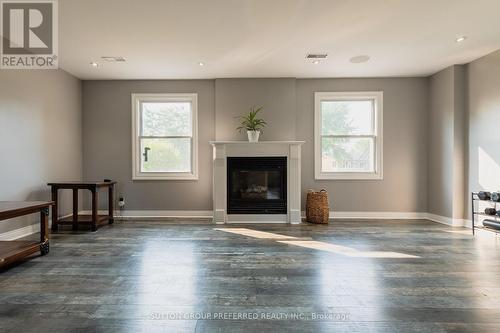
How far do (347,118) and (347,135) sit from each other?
0.31 m

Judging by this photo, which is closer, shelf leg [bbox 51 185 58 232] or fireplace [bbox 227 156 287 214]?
shelf leg [bbox 51 185 58 232]

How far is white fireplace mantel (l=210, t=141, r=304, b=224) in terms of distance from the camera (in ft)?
14.9

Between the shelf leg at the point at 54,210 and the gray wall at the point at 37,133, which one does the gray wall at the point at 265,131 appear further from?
the shelf leg at the point at 54,210

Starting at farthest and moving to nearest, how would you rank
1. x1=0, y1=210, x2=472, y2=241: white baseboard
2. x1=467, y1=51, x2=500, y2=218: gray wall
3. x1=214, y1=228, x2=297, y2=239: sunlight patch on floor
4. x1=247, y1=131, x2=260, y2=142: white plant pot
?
x1=0, y1=210, x2=472, y2=241: white baseboard, x1=247, y1=131, x2=260, y2=142: white plant pot, x1=467, y1=51, x2=500, y2=218: gray wall, x1=214, y1=228, x2=297, y2=239: sunlight patch on floor

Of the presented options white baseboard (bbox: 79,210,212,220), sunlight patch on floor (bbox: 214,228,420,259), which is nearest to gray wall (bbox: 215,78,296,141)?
white baseboard (bbox: 79,210,212,220)

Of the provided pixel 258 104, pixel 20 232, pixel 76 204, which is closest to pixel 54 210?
pixel 76 204

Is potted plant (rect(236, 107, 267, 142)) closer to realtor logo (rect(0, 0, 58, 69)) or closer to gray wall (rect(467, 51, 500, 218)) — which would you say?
realtor logo (rect(0, 0, 58, 69))

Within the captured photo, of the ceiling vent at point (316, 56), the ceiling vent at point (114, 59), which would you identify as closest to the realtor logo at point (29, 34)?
the ceiling vent at point (114, 59)

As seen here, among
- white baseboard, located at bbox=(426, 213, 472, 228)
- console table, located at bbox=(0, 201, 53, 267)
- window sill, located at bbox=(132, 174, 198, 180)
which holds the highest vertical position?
window sill, located at bbox=(132, 174, 198, 180)

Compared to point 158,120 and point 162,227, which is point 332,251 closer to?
point 162,227

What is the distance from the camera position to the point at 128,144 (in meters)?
5.02

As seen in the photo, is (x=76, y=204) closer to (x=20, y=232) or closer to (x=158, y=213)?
(x=20, y=232)

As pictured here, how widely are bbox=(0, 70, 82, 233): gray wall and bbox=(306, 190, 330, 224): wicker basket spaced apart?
4.06 m

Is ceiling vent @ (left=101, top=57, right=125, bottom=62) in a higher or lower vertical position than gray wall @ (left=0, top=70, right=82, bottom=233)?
higher
